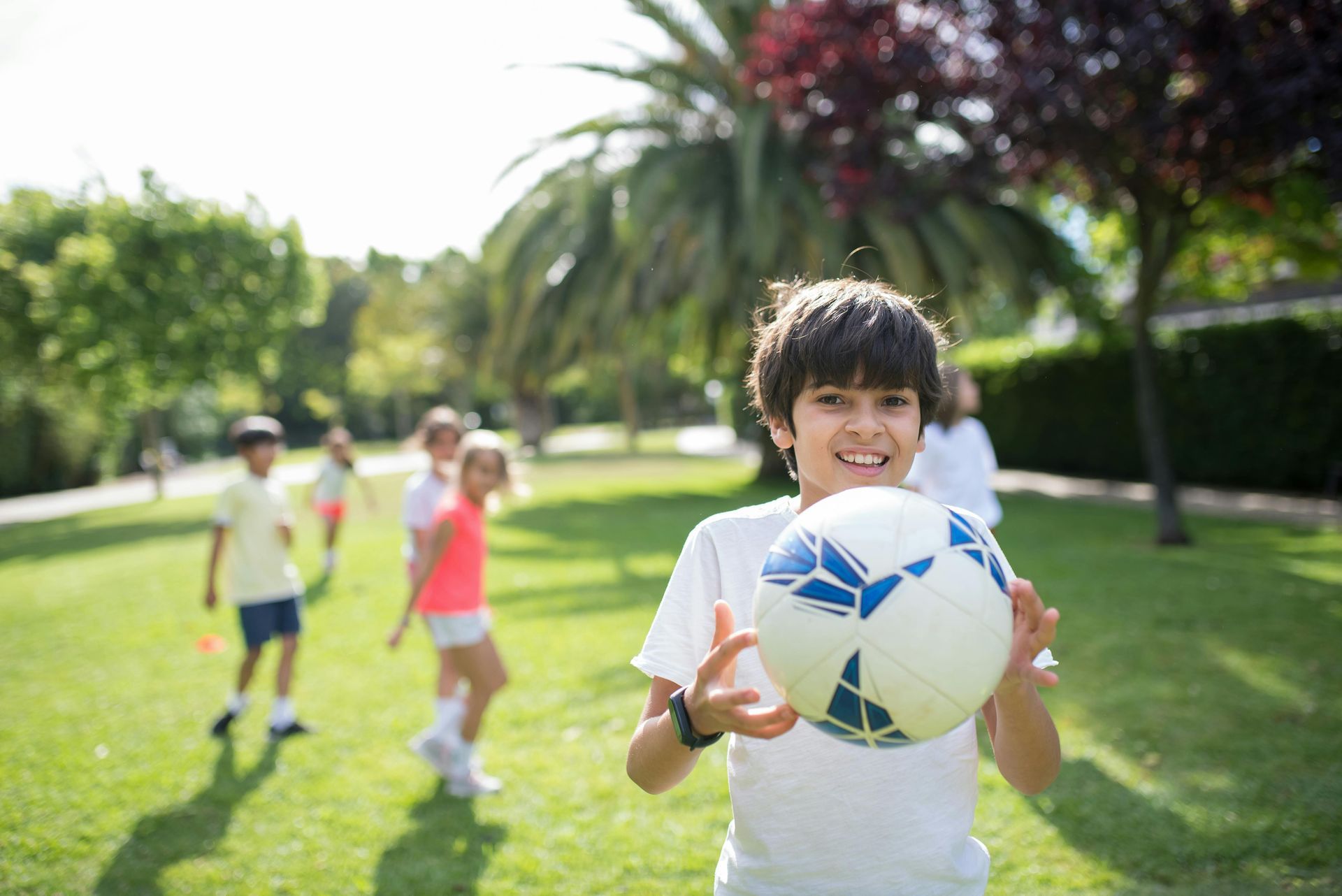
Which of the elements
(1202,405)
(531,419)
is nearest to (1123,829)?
(1202,405)

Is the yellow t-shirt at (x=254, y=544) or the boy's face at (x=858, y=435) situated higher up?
the boy's face at (x=858, y=435)

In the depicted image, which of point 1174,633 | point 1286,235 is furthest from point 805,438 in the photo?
point 1286,235

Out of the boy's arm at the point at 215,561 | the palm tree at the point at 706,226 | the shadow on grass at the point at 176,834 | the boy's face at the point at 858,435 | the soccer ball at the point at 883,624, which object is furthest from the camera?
the palm tree at the point at 706,226

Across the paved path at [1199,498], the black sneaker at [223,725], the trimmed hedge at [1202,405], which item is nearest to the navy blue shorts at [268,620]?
the black sneaker at [223,725]

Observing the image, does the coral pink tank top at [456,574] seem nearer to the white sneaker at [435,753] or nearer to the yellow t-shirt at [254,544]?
the white sneaker at [435,753]

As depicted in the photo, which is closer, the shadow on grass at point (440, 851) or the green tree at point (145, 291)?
the shadow on grass at point (440, 851)

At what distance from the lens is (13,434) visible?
A: 1175 inches

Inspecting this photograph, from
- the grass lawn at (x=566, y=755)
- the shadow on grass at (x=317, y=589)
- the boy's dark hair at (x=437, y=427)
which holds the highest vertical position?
the boy's dark hair at (x=437, y=427)

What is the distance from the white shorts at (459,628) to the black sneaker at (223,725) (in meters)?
1.89

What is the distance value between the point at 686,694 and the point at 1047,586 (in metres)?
7.63

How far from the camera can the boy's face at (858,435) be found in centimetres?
171

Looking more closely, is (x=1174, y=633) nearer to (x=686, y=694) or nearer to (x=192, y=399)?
(x=686, y=694)

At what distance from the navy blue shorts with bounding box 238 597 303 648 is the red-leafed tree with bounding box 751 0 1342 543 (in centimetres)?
801

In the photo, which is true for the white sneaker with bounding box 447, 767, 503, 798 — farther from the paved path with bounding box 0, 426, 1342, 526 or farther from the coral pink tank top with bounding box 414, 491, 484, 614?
the paved path with bounding box 0, 426, 1342, 526
